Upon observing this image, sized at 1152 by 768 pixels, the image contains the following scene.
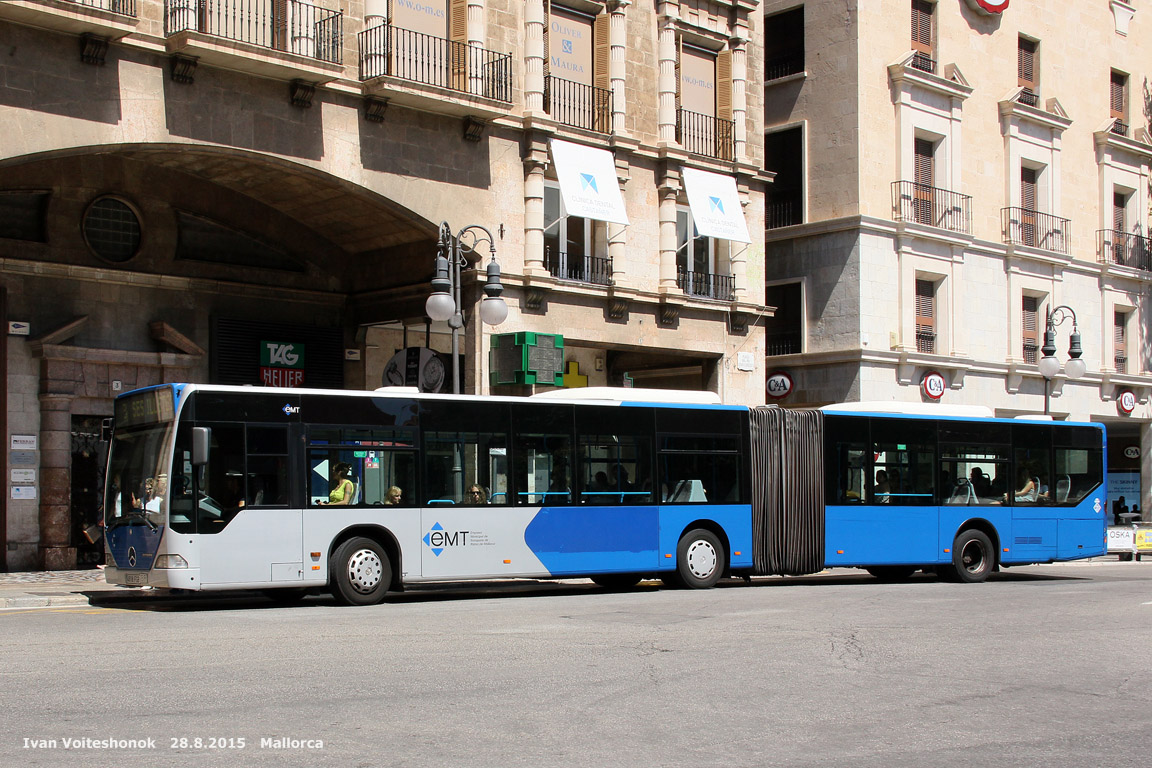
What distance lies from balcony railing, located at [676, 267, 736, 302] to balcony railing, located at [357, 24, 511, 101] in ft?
20.0

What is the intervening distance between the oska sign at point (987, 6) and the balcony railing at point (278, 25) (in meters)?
20.7

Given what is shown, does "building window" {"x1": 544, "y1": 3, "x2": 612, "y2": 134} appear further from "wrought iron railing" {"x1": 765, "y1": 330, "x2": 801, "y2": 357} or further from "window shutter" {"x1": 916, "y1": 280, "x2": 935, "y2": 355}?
"window shutter" {"x1": 916, "y1": 280, "x2": 935, "y2": 355}

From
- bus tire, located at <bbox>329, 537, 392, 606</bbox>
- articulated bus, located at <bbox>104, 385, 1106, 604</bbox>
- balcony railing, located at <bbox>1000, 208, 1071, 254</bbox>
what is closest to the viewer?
articulated bus, located at <bbox>104, 385, 1106, 604</bbox>

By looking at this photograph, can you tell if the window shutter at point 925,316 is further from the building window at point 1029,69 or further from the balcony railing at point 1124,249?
the balcony railing at point 1124,249

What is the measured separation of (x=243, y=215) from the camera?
25.0 metres

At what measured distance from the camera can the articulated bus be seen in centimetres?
1559

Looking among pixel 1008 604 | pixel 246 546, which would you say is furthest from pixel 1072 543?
pixel 246 546

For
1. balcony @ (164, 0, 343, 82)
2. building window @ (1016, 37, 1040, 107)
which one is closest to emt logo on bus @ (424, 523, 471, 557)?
balcony @ (164, 0, 343, 82)

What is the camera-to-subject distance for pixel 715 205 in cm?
2812

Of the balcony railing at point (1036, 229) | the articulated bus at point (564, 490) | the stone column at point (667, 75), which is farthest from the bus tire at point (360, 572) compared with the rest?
the balcony railing at point (1036, 229)

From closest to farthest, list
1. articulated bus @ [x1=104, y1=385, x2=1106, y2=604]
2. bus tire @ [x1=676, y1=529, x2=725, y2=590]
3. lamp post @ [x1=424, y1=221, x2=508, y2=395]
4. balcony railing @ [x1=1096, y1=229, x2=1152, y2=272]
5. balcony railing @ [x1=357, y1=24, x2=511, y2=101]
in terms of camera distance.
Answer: articulated bus @ [x1=104, y1=385, x2=1106, y2=604] < lamp post @ [x1=424, y1=221, x2=508, y2=395] < bus tire @ [x1=676, y1=529, x2=725, y2=590] < balcony railing @ [x1=357, y1=24, x2=511, y2=101] < balcony railing @ [x1=1096, y1=229, x2=1152, y2=272]

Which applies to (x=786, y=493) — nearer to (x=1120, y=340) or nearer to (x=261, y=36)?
(x=261, y=36)

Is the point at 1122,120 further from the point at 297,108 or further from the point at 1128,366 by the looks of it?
the point at 297,108

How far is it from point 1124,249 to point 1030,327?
5828 millimetres
